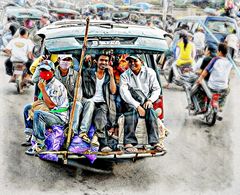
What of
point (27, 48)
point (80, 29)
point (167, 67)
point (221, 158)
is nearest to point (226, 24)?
point (167, 67)

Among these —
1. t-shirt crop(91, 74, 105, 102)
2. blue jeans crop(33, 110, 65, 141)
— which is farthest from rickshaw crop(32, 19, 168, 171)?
t-shirt crop(91, 74, 105, 102)

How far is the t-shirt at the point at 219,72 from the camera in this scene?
31.5 ft

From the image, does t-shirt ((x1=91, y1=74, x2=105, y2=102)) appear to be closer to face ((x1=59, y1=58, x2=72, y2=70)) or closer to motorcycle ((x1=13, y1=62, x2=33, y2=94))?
A: face ((x1=59, y1=58, x2=72, y2=70))

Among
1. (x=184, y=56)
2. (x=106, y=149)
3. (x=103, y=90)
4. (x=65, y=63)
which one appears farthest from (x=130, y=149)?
(x=184, y=56)

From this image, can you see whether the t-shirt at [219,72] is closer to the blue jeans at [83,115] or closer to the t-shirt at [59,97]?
the blue jeans at [83,115]

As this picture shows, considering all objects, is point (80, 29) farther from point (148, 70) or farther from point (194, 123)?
point (194, 123)

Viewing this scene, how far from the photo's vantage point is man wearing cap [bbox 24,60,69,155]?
6301 millimetres

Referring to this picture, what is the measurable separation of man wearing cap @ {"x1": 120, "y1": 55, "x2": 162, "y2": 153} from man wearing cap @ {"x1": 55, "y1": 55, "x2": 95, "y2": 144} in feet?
1.61

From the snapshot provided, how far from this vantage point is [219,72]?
9.64m

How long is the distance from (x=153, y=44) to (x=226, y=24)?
1289 centimetres

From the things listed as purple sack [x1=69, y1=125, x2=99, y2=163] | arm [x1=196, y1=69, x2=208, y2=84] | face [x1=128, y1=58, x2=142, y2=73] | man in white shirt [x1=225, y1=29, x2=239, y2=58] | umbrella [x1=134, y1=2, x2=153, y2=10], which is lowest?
umbrella [x1=134, y1=2, x2=153, y2=10]

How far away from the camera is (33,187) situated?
6.12 metres

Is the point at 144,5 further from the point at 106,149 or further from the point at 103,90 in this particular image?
the point at 106,149

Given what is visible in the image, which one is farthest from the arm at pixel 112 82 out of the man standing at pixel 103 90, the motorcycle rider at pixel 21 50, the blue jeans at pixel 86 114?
the motorcycle rider at pixel 21 50
